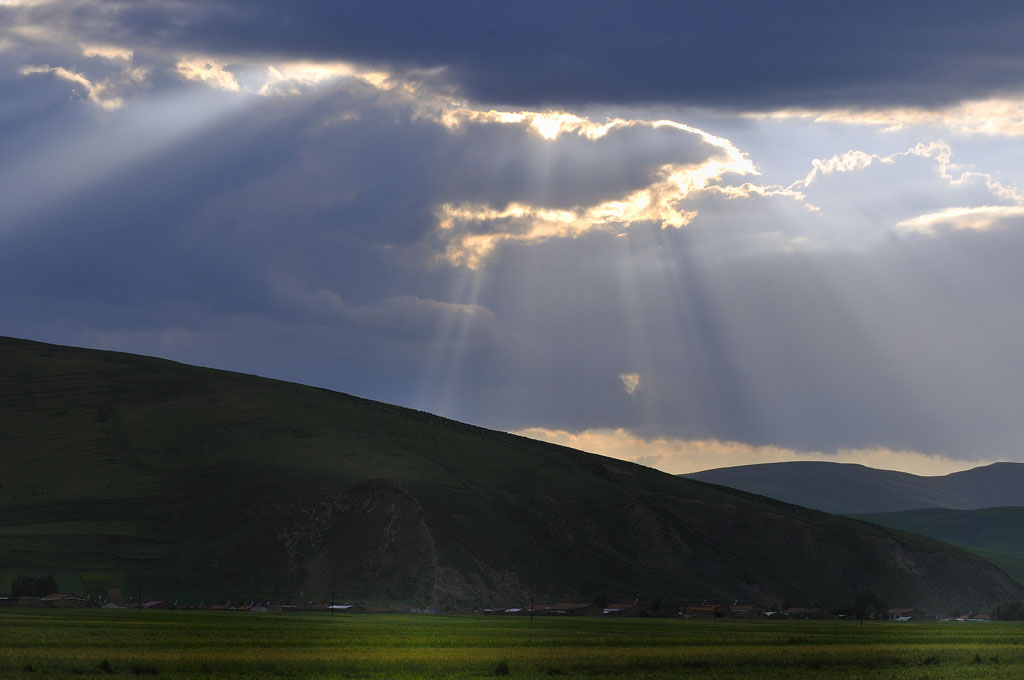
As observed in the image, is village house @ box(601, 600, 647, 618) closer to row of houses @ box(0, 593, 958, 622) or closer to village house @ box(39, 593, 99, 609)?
row of houses @ box(0, 593, 958, 622)

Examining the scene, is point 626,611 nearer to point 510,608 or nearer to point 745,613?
point 510,608

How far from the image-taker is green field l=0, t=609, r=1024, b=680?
2899 inches

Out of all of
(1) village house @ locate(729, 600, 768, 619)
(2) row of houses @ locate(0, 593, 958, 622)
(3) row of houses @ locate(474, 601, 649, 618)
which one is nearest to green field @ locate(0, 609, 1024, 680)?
(2) row of houses @ locate(0, 593, 958, 622)

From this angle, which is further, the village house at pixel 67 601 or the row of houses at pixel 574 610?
the row of houses at pixel 574 610

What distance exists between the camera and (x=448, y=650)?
91.6 meters

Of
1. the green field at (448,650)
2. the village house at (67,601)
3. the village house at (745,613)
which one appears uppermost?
the village house at (67,601)

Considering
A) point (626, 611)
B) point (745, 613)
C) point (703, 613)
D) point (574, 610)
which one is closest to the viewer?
point (574, 610)

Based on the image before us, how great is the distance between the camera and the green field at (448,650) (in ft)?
242

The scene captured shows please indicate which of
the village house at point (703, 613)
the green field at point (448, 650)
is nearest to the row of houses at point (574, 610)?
the village house at point (703, 613)

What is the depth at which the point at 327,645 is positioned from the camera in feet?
308

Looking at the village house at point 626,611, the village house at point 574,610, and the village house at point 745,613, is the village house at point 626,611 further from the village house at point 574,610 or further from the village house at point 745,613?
the village house at point 745,613

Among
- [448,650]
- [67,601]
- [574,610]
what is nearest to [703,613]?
[574,610]

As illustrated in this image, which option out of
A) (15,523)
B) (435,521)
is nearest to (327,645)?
(435,521)

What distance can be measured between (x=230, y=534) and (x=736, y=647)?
371 feet
